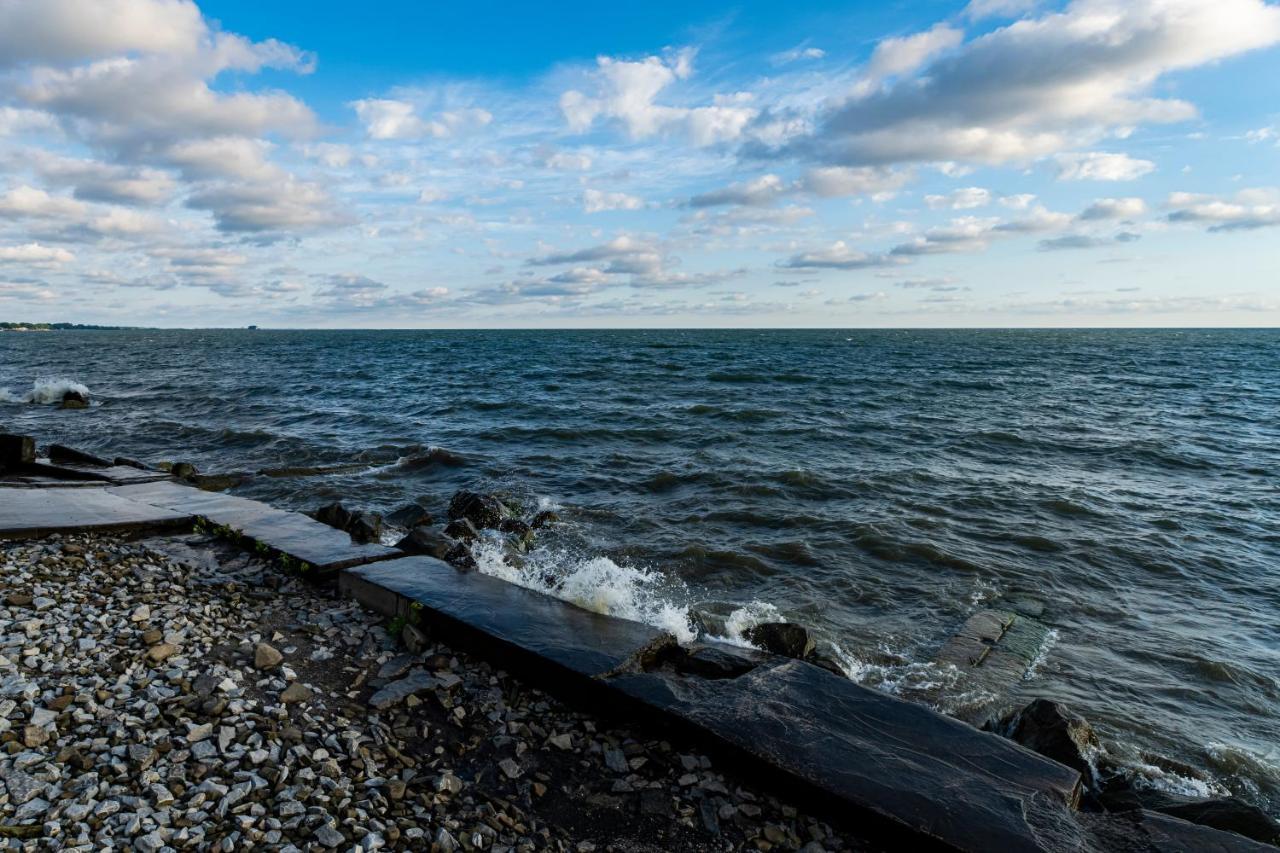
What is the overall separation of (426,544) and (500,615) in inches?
121

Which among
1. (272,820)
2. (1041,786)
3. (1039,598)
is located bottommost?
(1039,598)

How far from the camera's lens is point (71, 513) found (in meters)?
8.95

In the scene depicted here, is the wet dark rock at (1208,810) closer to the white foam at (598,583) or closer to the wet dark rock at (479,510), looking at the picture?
the white foam at (598,583)

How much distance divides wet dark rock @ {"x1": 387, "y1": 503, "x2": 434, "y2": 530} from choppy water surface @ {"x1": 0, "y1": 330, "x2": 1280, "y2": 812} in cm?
129

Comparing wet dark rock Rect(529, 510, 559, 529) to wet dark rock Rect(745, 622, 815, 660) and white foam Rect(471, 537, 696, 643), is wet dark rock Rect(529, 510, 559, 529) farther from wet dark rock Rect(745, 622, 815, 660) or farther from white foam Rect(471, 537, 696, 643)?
wet dark rock Rect(745, 622, 815, 660)

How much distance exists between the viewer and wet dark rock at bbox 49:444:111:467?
13.9 metres

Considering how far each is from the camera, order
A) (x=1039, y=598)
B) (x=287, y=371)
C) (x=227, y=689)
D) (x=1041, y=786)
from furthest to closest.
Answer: (x=287, y=371)
(x=1039, y=598)
(x=227, y=689)
(x=1041, y=786)

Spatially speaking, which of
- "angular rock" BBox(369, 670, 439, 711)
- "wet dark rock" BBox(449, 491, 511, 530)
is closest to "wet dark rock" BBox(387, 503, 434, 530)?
"wet dark rock" BBox(449, 491, 511, 530)

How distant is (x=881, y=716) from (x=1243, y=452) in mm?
23051

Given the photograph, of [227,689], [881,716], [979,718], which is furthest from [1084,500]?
[227,689]

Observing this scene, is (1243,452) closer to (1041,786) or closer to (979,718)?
(979,718)

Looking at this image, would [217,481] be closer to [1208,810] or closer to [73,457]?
[73,457]

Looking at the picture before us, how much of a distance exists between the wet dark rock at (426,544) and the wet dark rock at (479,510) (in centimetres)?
312

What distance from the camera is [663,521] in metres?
13.4
